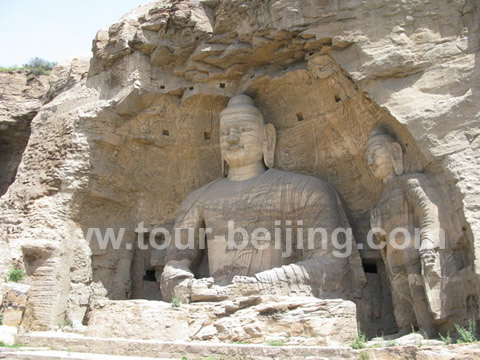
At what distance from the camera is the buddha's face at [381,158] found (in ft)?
24.3

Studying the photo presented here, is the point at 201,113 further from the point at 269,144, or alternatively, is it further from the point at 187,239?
the point at 187,239

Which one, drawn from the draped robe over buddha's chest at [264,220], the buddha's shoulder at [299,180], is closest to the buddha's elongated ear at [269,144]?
the draped robe over buddha's chest at [264,220]

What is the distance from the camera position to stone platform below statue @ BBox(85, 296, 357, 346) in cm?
589

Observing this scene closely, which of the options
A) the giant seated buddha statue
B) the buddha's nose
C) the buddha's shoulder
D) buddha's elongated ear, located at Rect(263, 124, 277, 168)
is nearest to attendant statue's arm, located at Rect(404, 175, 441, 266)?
the giant seated buddha statue

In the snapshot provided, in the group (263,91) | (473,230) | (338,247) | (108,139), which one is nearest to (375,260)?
(338,247)

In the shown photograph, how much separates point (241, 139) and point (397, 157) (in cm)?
253

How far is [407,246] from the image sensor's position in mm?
6801

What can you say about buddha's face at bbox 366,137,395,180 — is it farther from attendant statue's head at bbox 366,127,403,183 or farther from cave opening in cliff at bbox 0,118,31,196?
cave opening in cliff at bbox 0,118,31,196

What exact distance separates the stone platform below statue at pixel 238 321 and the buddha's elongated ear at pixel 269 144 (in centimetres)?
294

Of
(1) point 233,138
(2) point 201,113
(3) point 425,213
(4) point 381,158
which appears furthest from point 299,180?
(3) point 425,213

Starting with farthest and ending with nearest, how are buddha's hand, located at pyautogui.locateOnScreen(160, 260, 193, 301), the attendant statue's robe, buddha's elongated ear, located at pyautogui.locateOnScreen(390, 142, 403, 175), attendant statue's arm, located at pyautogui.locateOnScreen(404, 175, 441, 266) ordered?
buddha's hand, located at pyautogui.locateOnScreen(160, 260, 193, 301) < buddha's elongated ear, located at pyautogui.locateOnScreen(390, 142, 403, 175) < attendant statue's arm, located at pyautogui.locateOnScreen(404, 175, 441, 266) < the attendant statue's robe

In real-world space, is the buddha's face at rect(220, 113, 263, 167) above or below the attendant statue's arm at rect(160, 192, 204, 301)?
above

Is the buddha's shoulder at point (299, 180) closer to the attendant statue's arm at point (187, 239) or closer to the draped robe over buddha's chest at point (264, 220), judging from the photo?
the draped robe over buddha's chest at point (264, 220)

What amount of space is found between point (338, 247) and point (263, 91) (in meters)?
2.79
